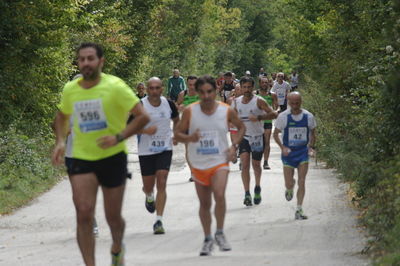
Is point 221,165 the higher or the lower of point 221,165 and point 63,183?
the higher

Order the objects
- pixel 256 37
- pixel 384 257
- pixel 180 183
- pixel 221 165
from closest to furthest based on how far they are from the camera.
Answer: pixel 384 257, pixel 221 165, pixel 180 183, pixel 256 37

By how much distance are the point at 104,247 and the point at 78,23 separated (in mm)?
11048

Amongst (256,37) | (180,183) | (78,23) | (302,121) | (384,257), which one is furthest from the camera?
(256,37)

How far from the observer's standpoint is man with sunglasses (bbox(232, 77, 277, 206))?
15.8m

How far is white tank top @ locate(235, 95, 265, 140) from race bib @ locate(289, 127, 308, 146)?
1145mm

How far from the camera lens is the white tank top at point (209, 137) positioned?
35.5 feet

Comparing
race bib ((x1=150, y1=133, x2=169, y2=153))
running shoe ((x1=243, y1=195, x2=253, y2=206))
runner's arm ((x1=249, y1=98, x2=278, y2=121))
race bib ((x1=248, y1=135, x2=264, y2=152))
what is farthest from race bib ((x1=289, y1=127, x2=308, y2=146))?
race bib ((x1=150, y1=133, x2=169, y2=153))

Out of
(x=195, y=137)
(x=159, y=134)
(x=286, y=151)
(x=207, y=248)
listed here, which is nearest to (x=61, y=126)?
(x=195, y=137)

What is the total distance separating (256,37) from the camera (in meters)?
87.1

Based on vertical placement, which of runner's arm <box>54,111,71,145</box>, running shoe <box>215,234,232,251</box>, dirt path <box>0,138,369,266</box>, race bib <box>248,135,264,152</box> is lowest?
dirt path <box>0,138,369,266</box>

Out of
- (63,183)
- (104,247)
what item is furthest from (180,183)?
(104,247)

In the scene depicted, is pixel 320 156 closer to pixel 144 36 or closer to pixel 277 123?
pixel 277 123

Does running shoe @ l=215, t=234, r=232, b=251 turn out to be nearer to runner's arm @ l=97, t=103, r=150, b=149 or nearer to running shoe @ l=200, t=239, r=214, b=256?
running shoe @ l=200, t=239, r=214, b=256

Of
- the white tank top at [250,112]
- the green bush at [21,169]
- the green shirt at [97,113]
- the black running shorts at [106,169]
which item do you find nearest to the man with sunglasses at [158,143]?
the white tank top at [250,112]
